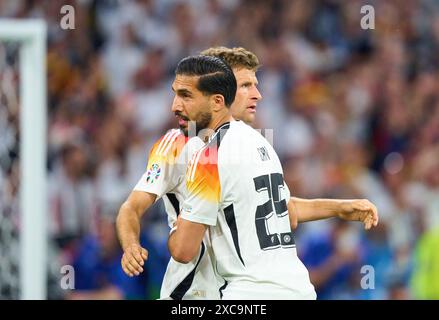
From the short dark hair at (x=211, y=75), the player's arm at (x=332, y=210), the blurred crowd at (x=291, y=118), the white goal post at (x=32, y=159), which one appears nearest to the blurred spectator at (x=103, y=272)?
the blurred crowd at (x=291, y=118)

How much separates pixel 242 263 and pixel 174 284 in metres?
0.46

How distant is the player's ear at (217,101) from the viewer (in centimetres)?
495

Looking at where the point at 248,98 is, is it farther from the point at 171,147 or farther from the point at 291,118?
the point at 291,118

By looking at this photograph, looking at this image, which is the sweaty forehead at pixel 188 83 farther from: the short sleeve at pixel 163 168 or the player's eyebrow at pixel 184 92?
the short sleeve at pixel 163 168

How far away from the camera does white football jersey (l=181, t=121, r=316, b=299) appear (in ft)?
15.6

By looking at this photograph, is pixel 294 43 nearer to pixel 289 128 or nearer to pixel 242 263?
pixel 289 128

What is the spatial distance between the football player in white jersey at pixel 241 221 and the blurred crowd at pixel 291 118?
2909 mm

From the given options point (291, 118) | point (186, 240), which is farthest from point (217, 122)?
point (291, 118)

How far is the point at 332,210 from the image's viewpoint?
5.32 meters

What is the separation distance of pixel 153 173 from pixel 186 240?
507 millimetres

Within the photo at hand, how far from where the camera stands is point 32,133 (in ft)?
20.1

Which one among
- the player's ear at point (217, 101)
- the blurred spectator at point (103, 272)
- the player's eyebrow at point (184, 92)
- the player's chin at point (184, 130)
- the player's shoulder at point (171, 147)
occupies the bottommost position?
the blurred spectator at point (103, 272)

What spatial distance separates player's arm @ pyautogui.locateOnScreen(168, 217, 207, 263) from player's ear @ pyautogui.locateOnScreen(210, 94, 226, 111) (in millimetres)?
573

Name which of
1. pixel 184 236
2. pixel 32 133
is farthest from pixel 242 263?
pixel 32 133
